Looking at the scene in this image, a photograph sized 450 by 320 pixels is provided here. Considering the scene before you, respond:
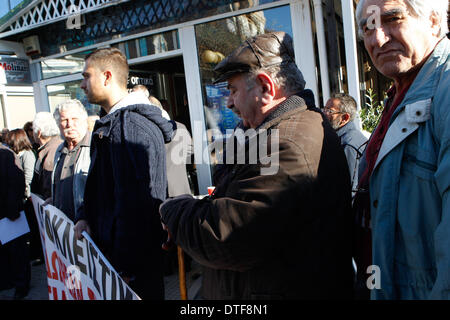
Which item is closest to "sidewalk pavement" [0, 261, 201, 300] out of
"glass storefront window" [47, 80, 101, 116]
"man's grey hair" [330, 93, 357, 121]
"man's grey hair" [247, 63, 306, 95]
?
"man's grey hair" [330, 93, 357, 121]

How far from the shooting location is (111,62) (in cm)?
231

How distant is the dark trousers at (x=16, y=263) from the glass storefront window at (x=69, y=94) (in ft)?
11.5

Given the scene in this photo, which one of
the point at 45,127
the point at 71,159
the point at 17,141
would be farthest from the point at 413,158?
the point at 17,141

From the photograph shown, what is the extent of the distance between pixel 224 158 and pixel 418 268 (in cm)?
80

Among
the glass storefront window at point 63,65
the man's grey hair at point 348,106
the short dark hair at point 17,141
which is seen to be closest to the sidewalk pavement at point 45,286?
the short dark hair at point 17,141

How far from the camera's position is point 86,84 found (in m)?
2.30

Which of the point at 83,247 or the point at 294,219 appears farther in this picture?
the point at 83,247

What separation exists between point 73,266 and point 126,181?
79 centimetres

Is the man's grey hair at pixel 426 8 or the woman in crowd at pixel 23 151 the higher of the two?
the man's grey hair at pixel 426 8

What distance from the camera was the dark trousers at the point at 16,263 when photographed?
4.12 metres

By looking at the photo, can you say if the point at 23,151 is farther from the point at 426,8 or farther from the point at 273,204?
the point at 426,8

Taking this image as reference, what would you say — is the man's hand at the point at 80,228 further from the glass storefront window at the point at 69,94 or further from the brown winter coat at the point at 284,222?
the glass storefront window at the point at 69,94
